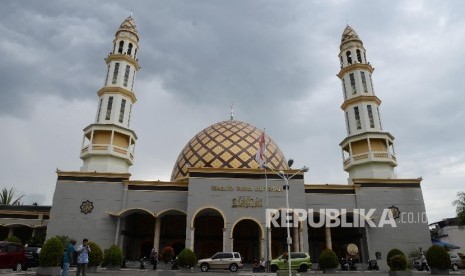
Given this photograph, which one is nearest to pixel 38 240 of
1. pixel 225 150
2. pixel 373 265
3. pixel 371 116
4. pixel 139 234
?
pixel 139 234

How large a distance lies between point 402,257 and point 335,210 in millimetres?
11028

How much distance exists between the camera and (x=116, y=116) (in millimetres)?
28484

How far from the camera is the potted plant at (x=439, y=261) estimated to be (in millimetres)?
16875

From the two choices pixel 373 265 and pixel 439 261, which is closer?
pixel 439 261

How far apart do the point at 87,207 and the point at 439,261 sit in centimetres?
2250

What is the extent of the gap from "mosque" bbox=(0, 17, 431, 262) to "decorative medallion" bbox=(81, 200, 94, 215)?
0.07 metres

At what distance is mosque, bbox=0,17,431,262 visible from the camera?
2445 cm

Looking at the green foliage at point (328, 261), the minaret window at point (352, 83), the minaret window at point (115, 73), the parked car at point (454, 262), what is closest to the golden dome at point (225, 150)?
the minaret window at point (352, 83)

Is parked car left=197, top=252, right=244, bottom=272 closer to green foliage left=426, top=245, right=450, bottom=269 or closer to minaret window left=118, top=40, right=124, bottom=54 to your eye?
green foliage left=426, top=245, right=450, bottom=269

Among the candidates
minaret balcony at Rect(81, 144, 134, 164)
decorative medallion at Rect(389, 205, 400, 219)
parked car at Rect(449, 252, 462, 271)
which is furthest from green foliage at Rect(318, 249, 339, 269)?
minaret balcony at Rect(81, 144, 134, 164)

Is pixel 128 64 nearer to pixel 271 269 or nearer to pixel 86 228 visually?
pixel 86 228

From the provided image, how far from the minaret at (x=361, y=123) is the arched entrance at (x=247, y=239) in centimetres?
951

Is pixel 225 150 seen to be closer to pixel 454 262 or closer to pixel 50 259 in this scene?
pixel 454 262

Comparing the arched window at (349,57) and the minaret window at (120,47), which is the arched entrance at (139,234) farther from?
the arched window at (349,57)
